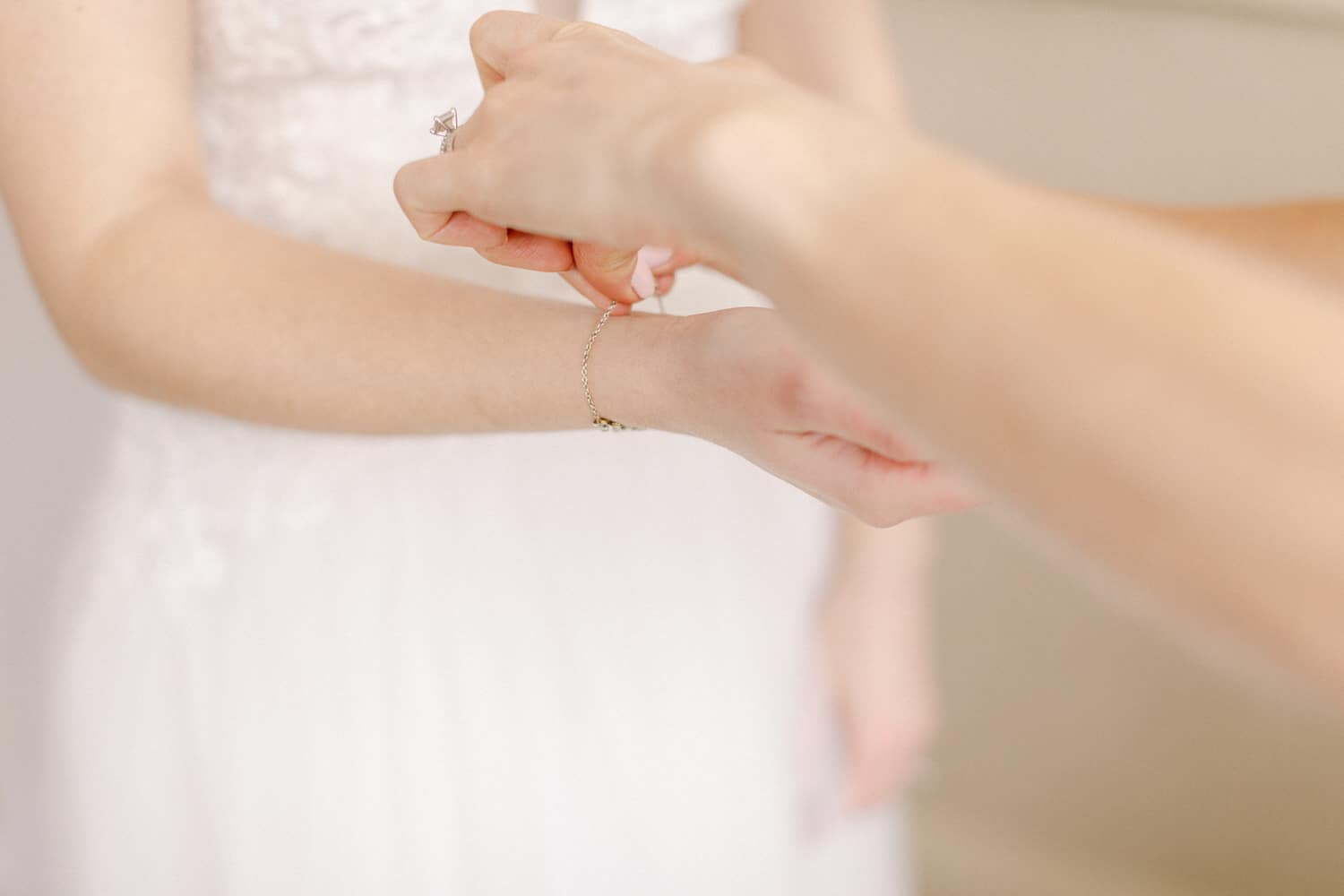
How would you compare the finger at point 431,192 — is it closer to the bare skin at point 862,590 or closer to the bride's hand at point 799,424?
the bride's hand at point 799,424

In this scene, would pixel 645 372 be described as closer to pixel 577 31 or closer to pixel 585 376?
pixel 585 376

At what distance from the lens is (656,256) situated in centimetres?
70

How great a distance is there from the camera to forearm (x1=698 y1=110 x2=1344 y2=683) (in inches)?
11.4

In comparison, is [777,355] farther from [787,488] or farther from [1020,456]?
[787,488]

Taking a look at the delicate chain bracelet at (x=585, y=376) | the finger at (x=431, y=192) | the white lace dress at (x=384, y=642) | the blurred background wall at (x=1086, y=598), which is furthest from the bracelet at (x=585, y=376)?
the blurred background wall at (x=1086, y=598)

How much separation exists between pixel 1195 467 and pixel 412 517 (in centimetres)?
63

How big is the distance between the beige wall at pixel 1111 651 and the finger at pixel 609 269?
0.77 meters

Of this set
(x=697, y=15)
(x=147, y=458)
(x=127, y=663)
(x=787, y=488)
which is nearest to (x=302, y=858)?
(x=127, y=663)

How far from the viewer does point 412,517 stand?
0.85 meters

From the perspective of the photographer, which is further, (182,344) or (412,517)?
(412,517)

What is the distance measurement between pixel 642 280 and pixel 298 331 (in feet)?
0.64

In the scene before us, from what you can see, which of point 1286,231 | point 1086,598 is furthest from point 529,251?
point 1086,598

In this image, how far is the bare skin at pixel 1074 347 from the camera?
0.29 meters

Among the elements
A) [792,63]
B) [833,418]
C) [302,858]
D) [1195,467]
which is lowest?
[302,858]
